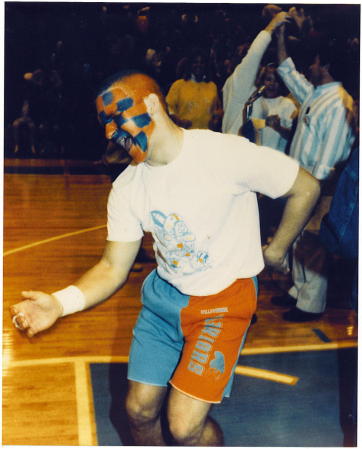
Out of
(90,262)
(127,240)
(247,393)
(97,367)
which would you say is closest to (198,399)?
(127,240)

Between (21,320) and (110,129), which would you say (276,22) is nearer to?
(110,129)

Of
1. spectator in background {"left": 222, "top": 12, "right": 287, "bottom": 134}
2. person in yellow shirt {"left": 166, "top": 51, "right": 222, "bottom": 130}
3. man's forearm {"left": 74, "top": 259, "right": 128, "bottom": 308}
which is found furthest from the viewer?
person in yellow shirt {"left": 166, "top": 51, "right": 222, "bottom": 130}

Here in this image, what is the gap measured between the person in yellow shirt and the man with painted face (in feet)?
11.4

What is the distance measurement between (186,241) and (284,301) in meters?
2.81

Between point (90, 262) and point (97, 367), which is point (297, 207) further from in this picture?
point (90, 262)

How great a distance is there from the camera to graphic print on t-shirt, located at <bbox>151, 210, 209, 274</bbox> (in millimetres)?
2475

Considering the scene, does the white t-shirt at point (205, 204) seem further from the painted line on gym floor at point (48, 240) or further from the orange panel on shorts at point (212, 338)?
the painted line on gym floor at point (48, 240)

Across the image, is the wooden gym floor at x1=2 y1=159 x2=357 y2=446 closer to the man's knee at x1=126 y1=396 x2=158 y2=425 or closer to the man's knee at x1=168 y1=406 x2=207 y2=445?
the man's knee at x1=126 y1=396 x2=158 y2=425

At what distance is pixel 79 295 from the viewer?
2512 millimetres

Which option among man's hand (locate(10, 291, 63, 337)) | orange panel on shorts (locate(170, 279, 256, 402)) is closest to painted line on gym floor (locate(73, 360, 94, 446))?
orange panel on shorts (locate(170, 279, 256, 402))

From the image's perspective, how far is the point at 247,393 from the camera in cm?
370

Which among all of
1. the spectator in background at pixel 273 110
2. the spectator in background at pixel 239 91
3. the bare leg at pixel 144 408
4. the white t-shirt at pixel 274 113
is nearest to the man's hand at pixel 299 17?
the spectator in background at pixel 239 91

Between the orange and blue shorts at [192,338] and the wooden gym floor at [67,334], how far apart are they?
3.11 ft

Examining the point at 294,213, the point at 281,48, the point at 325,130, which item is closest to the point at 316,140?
the point at 325,130
